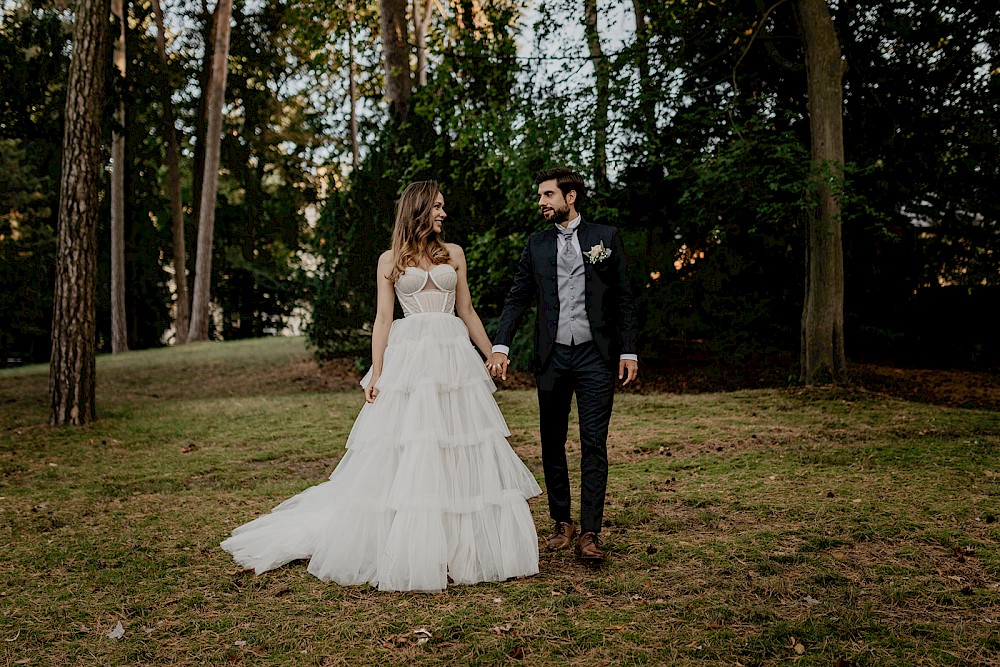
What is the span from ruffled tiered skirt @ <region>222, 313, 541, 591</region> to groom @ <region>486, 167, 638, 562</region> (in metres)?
0.29

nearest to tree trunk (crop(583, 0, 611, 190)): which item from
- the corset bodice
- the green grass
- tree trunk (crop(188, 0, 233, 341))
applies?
the green grass

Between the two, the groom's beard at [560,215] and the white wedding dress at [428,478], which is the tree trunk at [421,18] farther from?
the white wedding dress at [428,478]

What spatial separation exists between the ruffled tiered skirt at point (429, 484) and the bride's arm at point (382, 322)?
0.16 ft

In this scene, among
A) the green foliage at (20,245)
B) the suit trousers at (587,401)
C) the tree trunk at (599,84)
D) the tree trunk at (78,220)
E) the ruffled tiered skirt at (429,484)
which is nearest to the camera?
the ruffled tiered skirt at (429,484)

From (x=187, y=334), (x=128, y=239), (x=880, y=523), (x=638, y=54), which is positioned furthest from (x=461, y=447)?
(x=128, y=239)

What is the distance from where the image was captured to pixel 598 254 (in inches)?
185

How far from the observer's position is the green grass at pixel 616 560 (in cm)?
370

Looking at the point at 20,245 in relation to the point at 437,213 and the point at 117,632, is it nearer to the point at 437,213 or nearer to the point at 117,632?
the point at 437,213

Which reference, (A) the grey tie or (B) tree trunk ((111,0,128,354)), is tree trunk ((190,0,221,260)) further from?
(A) the grey tie

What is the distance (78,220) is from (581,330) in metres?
7.51

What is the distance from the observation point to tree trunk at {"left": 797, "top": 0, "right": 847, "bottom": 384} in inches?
437

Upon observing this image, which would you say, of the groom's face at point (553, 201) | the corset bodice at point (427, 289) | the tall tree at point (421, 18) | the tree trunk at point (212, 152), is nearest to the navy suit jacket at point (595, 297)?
the groom's face at point (553, 201)

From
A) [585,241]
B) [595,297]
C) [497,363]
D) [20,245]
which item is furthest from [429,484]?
[20,245]

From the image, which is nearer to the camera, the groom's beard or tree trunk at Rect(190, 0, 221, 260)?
the groom's beard
